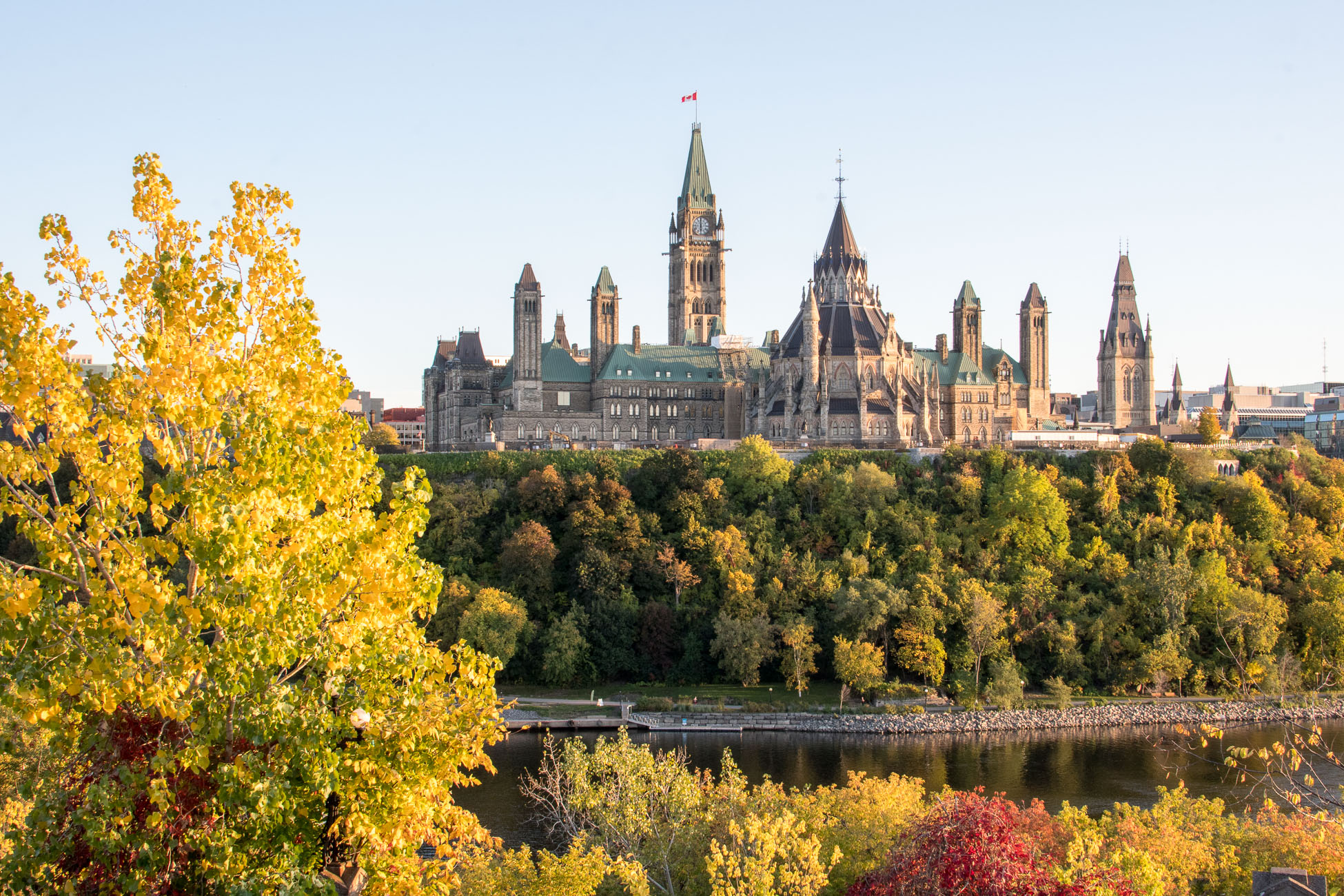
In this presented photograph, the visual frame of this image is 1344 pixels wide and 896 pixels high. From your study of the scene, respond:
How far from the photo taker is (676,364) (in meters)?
126

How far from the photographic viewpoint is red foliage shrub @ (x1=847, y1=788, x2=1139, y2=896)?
70.0 ft

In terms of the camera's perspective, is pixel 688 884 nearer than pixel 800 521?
Yes

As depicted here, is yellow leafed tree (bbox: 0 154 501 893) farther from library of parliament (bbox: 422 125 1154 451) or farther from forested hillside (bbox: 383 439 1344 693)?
library of parliament (bbox: 422 125 1154 451)

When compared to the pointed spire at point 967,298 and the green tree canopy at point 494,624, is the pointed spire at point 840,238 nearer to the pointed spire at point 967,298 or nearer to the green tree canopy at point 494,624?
the pointed spire at point 967,298

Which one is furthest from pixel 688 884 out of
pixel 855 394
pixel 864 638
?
pixel 855 394

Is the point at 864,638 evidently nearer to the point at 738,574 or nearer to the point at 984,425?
the point at 738,574

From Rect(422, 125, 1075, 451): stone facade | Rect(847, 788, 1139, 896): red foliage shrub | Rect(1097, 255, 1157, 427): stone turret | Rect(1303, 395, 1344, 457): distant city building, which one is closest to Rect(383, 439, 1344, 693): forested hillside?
Rect(422, 125, 1075, 451): stone facade

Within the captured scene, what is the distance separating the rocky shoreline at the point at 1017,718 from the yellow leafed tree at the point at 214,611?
2269 inches

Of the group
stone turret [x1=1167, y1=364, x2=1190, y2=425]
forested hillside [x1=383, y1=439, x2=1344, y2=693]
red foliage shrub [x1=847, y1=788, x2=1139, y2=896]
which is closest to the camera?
red foliage shrub [x1=847, y1=788, x2=1139, y2=896]

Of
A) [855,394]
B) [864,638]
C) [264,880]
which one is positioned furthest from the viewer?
[855,394]

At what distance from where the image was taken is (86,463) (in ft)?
48.7

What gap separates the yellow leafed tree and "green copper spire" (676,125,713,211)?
131 metres

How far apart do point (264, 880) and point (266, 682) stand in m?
2.23

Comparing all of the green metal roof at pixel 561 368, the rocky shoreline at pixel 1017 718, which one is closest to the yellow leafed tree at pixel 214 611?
the rocky shoreline at pixel 1017 718
